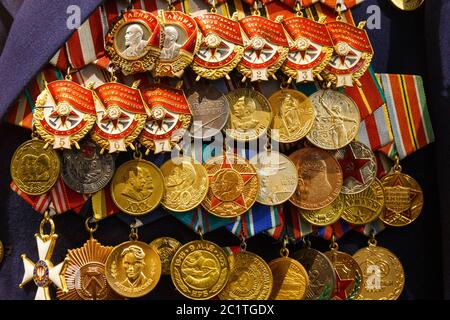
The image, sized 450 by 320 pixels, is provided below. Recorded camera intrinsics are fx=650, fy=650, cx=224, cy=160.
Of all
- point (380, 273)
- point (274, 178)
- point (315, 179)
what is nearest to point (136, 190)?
point (274, 178)

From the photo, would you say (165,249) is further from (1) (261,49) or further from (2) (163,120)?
(1) (261,49)

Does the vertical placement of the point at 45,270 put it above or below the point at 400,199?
below

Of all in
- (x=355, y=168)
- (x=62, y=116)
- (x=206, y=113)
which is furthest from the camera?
(x=355, y=168)

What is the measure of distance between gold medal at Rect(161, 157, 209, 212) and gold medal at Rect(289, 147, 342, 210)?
23 centimetres

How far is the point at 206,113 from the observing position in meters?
1.54

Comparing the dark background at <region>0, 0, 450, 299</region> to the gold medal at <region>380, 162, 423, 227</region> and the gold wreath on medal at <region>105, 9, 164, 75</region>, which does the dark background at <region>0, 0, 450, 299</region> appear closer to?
the gold medal at <region>380, 162, 423, 227</region>

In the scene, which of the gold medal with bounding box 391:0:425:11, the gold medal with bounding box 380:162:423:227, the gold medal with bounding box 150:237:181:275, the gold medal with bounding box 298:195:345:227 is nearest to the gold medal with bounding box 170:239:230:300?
the gold medal with bounding box 150:237:181:275

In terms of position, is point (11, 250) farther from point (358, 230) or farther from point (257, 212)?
point (358, 230)

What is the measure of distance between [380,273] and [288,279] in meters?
0.26

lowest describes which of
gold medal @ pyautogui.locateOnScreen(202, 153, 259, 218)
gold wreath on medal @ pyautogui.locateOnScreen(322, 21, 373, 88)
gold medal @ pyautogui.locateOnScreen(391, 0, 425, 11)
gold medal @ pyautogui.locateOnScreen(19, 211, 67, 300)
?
gold medal @ pyautogui.locateOnScreen(19, 211, 67, 300)

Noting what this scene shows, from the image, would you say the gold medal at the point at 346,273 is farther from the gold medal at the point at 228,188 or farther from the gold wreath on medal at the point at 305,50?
the gold wreath on medal at the point at 305,50

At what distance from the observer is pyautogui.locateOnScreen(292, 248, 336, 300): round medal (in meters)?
1.60
